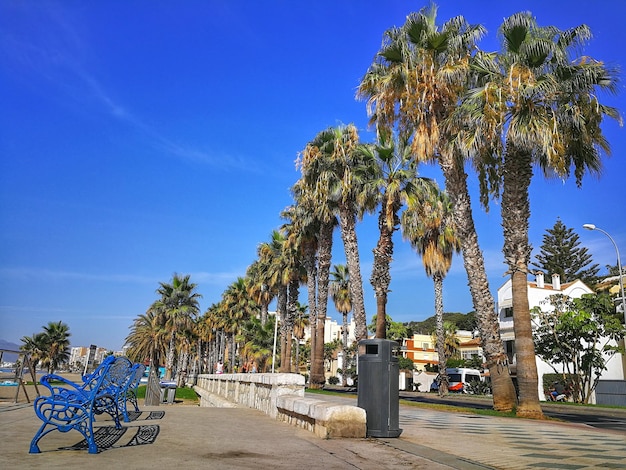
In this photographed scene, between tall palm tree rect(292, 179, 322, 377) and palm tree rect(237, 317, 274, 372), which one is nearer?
tall palm tree rect(292, 179, 322, 377)

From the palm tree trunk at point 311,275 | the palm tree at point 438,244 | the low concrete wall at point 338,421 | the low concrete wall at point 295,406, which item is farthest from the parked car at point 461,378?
the low concrete wall at point 338,421

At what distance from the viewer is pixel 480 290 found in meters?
17.5

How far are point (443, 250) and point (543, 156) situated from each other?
19396 millimetres

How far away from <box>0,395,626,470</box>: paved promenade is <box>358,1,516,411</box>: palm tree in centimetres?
837

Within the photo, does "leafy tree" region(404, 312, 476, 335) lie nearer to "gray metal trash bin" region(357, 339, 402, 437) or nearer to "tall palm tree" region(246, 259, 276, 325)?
"tall palm tree" region(246, 259, 276, 325)

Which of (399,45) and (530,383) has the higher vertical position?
(399,45)

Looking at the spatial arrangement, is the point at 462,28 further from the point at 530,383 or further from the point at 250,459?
the point at 250,459

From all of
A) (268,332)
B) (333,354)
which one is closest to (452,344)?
(268,332)

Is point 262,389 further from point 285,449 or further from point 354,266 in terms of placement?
point 354,266

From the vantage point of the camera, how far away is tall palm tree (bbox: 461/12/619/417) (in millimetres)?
15617

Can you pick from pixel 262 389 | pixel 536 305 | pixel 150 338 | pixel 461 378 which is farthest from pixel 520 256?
pixel 150 338

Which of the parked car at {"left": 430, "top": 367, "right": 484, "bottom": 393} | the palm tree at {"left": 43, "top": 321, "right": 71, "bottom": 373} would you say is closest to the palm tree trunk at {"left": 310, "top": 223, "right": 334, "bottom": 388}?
the parked car at {"left": 430, "top": 367, "right": 484, "bottom": 393}

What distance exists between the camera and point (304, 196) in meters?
33.0

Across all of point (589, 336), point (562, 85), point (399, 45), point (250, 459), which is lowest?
point (250, 459)
